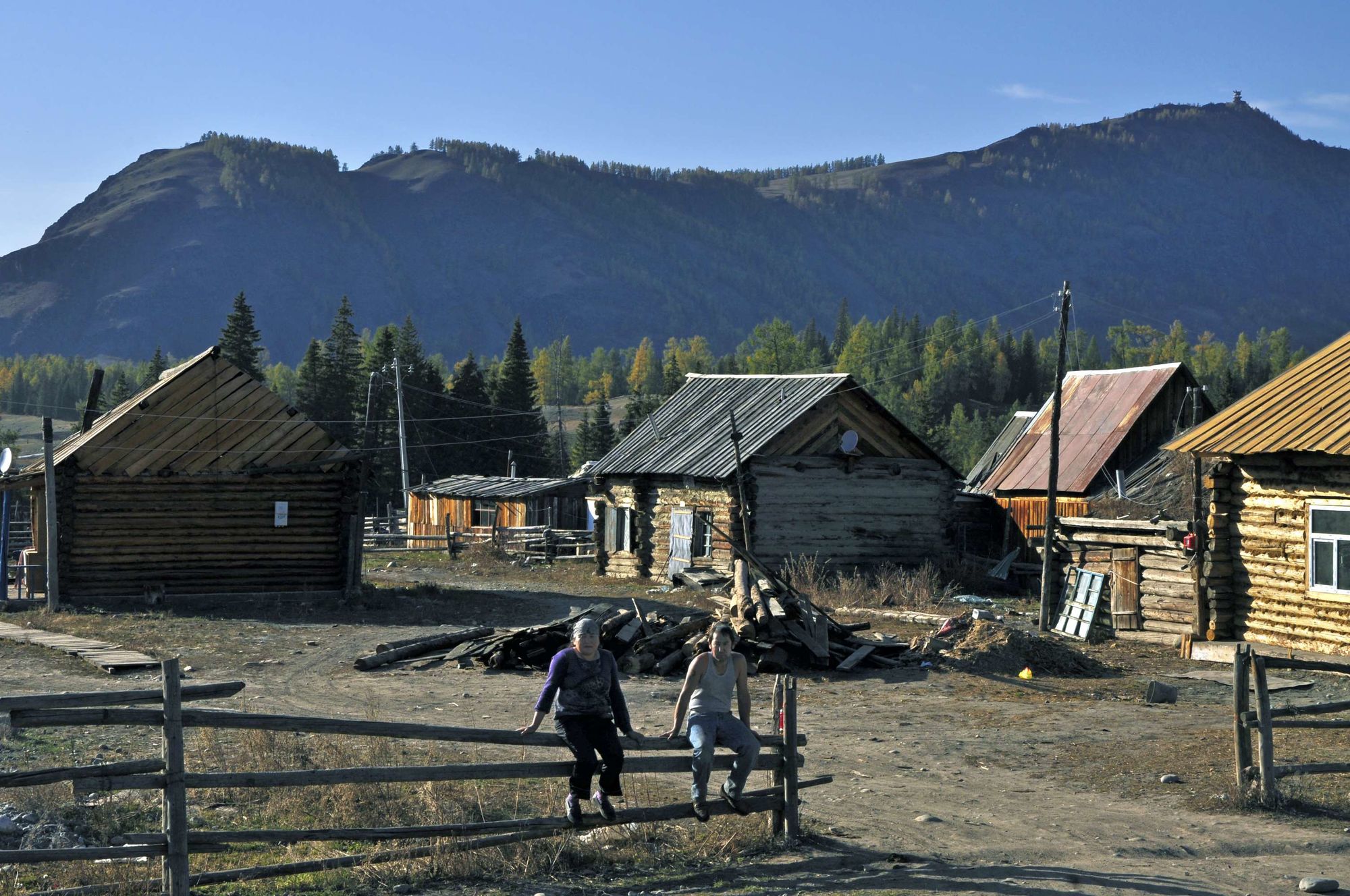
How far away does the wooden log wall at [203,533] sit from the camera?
2938cm

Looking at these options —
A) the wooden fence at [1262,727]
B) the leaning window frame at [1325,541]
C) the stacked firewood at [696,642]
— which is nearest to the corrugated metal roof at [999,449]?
the leaning window frame at [1325,541]

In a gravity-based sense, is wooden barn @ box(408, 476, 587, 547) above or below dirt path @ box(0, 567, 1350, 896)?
above

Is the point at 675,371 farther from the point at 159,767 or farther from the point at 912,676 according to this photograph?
the point at 159,767

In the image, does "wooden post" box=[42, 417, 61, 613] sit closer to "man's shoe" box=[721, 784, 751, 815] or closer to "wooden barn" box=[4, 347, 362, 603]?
"wooden barn" box=[4, 347, 362, 603]

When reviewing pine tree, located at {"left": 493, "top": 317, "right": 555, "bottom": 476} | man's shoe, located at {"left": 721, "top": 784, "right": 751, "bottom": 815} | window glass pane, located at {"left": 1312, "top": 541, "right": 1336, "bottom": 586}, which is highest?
pine tree, located at {"left": 493, "top": 317, "right": 555, "bottom": 476}

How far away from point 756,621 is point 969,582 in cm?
1758

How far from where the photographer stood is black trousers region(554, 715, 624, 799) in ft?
32.0

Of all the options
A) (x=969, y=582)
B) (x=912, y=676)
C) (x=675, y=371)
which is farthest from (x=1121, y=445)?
(x=675, y=371)

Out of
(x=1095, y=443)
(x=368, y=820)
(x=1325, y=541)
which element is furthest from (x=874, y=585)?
(x=368, y=820)

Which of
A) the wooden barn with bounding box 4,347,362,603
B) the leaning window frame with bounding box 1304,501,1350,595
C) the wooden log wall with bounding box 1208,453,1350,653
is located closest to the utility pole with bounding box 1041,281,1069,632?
the wooden log wall with bounding box 1208,453,1350,653

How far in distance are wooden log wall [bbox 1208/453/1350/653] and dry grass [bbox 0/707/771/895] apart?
41.6ft

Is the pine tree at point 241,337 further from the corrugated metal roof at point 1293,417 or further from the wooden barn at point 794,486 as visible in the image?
the corrugated metal roof at point 1293,417

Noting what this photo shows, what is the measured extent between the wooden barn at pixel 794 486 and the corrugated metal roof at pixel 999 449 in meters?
11.8

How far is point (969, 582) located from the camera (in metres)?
36.7
